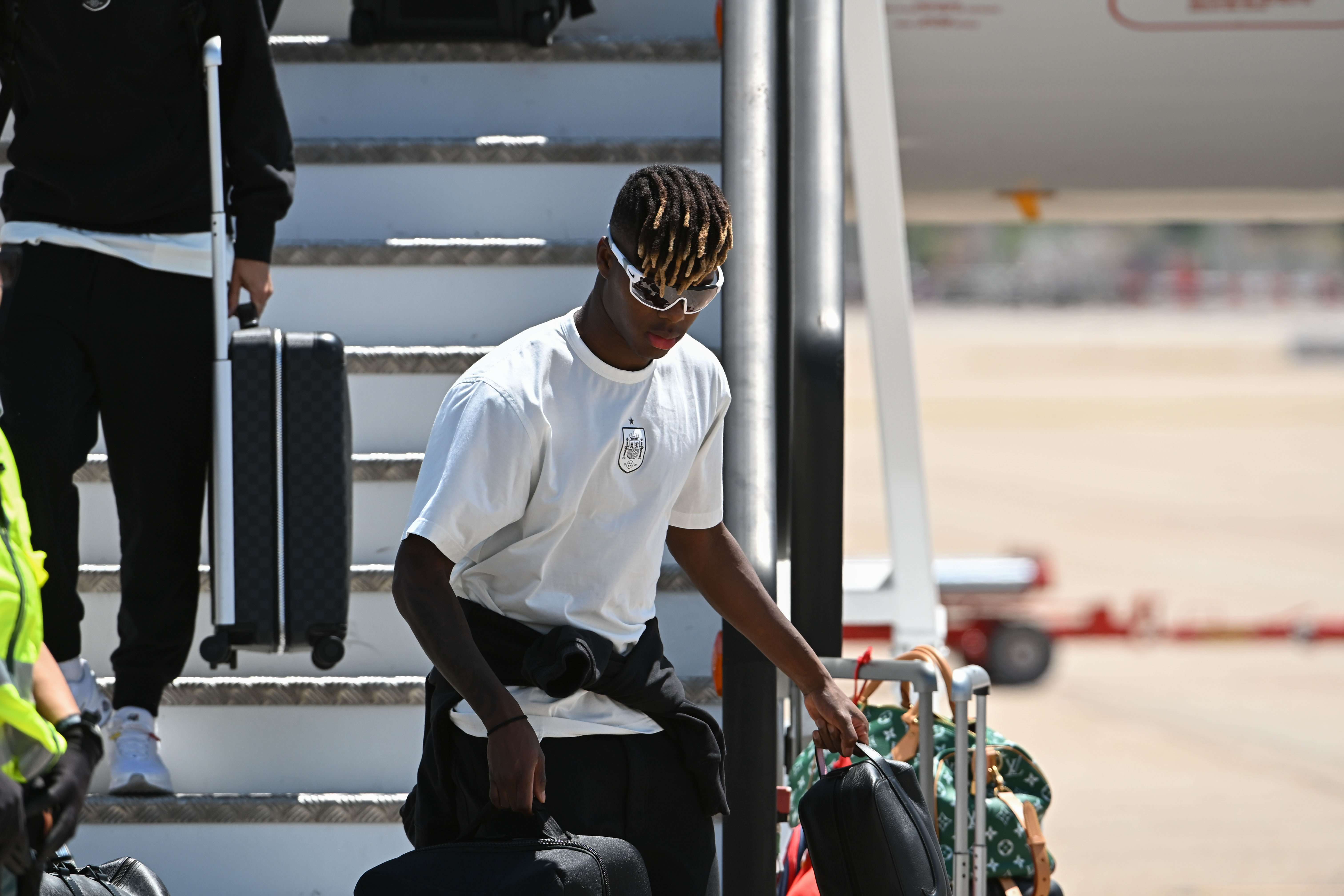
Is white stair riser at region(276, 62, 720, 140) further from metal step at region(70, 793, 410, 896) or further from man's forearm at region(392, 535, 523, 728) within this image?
man's forearm at region(392, 535, 523, 728)

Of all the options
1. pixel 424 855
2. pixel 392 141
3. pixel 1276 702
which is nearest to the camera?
pixel 424 855

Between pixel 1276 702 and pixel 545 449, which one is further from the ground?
pixel 545 449

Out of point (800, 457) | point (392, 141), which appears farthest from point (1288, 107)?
point (800, 457)

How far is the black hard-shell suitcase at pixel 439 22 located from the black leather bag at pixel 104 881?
2.64 meters

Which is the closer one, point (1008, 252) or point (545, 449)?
point (545, 449)

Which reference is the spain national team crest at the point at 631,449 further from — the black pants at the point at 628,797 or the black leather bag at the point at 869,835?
the black leather bag at the point at 869,835

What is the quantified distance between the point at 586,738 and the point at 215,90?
1560 millimetres

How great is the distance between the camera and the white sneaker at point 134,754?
3115 mm

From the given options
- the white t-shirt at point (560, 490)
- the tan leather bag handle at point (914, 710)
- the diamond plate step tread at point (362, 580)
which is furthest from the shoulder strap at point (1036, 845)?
the white t-shirt at point (560, 490)

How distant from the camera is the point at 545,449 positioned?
2115 millimetres

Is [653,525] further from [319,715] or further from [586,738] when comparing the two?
[319,715]

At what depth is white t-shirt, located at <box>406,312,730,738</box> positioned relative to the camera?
2053 millimetres

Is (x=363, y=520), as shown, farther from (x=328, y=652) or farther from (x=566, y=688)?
(x=566, y=688)

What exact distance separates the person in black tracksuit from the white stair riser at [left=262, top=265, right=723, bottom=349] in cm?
70
